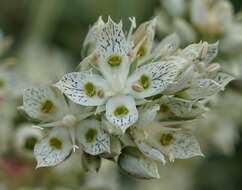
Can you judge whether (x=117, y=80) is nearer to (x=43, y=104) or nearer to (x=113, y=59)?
(x=113, y=59)

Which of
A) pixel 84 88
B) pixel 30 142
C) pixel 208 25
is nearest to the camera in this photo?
pixel 84 88

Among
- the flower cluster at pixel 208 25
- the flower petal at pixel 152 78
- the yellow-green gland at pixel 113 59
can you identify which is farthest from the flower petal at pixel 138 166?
the flower cluster at pixel 208 25

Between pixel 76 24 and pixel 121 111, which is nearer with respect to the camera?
pixel 121 111

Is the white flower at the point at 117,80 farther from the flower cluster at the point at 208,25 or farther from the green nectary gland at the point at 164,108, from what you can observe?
the flower cluster at the point at 208,25

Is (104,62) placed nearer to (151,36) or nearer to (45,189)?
(151,36)

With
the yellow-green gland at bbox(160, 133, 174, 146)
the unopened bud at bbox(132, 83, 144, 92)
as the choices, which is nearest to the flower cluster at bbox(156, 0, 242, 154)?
the yellow-green gland at bbox(160, 133, 174, 146)

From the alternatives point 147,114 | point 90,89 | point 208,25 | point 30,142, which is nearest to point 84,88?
point 90,89

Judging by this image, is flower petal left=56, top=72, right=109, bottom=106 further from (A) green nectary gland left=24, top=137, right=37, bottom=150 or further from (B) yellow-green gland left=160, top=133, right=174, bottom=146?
(A) green nectary gland left=24, top=137, right=37, bottom=150

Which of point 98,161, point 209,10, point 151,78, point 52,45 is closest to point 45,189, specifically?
point 98,161

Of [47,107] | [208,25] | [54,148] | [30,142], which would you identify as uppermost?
[208,25]
